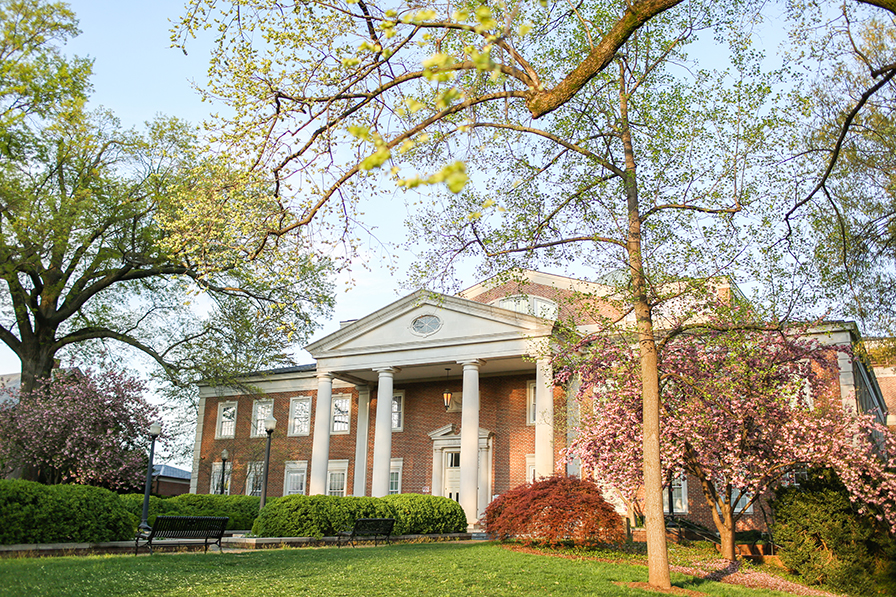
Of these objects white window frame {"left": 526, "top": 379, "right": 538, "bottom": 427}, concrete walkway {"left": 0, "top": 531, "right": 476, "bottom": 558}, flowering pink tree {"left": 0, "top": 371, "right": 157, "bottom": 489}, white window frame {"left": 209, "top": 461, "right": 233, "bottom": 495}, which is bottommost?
concrete walkway {"left": 0, "top": 531, "right": 476, "bottom": 558}

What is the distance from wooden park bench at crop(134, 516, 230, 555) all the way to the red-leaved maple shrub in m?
6.76

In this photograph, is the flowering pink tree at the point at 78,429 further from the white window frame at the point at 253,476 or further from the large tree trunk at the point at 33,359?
the white window frame at the point at 253,476

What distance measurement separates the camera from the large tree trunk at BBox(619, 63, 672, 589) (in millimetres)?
10359

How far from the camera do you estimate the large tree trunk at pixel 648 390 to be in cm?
1036

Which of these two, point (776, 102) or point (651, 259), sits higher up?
point (776, 102)

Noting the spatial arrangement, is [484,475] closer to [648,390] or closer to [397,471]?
[397,471]

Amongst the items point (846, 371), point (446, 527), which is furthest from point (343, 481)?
point (846, 371)

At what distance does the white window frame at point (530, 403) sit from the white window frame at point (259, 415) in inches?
492

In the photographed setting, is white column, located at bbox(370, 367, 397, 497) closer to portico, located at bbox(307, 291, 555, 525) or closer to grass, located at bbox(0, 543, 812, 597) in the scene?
portico, located at bbox(307, 291, 555, 525)

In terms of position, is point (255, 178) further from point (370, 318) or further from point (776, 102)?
point (370, 318)

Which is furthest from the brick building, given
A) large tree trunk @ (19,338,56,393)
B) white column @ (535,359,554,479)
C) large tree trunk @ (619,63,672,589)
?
large tree trunk @ (619,63,672,589)

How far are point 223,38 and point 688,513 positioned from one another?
20.1 metres

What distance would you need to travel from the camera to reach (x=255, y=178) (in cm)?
893

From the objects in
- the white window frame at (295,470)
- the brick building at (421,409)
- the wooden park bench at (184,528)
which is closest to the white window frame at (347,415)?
the brick building at (421,409)
